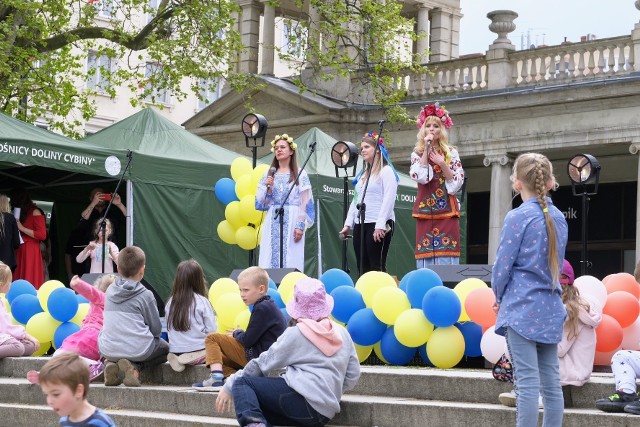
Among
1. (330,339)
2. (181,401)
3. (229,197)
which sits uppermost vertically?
(229,197)

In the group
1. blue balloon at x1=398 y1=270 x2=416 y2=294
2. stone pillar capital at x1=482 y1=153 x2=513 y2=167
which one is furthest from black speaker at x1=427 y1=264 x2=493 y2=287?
stone pillar capital at x1=482 y1=153 x2=513 y2=167

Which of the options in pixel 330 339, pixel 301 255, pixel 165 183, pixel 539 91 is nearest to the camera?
pixel 330 339

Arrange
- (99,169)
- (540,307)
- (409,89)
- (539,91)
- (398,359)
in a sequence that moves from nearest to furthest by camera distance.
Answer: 1. (540,307)
2. (398,359)
3. (99,169)
4. (539,91)
5. (409,89)

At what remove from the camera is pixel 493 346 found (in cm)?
897

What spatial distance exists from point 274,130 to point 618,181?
873cm

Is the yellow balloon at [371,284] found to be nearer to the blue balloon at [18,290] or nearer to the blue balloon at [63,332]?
the blue balloon at [63,332]

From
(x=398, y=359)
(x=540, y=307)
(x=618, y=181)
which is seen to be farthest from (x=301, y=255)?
(x=618, y=181)

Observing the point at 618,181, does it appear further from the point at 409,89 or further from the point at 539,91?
the point at 409,89

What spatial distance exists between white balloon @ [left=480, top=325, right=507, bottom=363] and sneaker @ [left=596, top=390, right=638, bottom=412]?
125 cm

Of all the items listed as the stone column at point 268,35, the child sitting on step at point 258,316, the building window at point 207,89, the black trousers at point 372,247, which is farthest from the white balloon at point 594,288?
the stone column at point 268,35

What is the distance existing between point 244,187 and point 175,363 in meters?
5.54

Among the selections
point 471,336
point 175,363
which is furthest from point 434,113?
point 175,363

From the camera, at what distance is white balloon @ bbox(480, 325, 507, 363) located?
29.3ft

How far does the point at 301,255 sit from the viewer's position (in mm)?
13555
